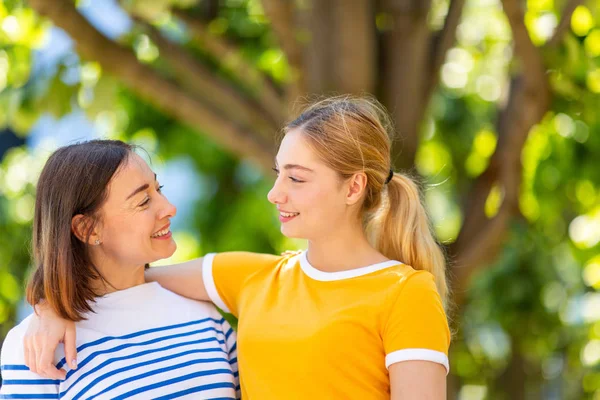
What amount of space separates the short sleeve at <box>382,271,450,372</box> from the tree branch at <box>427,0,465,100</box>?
7.11 ft

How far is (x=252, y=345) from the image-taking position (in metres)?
2.20

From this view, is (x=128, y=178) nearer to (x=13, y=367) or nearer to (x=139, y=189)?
(x=139, y=189)

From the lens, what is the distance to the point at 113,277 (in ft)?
7.79

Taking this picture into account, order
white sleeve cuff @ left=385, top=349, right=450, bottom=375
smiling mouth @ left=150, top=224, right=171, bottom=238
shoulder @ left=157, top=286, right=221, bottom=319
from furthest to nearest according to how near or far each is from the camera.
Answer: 1. shoulder @ left=157, top=286, right=221, bottom=319
2. smiling mouth @ left=150, top=224, right=171, bottom=238
3. white sleeve cuff @ left=385, top=349, right=450, bottom=375

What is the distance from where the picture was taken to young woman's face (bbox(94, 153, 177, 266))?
7.47 feet

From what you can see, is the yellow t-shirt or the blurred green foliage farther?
the blurred green foliage

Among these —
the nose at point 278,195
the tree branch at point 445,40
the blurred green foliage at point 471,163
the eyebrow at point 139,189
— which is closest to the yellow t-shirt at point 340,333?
the nose at point 278,195

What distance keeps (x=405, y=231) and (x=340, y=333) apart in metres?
0.40

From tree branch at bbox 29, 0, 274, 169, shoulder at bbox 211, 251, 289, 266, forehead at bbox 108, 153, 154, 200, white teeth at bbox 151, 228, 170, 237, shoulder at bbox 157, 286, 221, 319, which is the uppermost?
tree branch at bbox 29, 0, 274, 169

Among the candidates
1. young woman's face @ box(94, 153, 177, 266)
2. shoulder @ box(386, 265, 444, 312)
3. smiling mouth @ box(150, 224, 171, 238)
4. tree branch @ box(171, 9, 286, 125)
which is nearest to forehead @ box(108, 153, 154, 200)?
young woman's face @ box(94, 153, 177, 266)

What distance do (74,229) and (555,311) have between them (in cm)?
426

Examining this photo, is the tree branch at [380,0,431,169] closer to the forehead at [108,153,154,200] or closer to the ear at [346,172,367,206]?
the ear at [346,172,367,206]

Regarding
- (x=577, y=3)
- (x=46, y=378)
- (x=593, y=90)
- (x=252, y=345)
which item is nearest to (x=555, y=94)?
(x=593, y=90)

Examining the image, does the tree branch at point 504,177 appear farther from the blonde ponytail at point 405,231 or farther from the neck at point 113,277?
the neck at point 113,277
